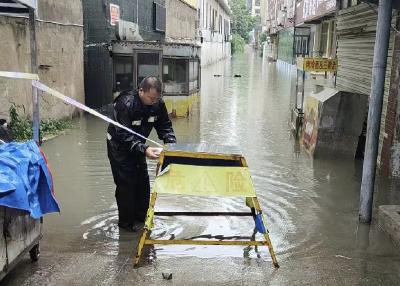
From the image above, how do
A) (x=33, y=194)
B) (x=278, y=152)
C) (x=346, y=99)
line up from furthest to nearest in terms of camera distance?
(x=278, y=152) → (x=346, y=99) → (x=33, y=194)

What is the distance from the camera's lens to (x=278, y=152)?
10234 millimetres

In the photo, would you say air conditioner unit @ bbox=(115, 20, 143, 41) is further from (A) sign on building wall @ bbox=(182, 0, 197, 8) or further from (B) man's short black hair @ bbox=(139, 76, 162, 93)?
(A) sign on building wall @ bbox=(182, 0, 197, 8)

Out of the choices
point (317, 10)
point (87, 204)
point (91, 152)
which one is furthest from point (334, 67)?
point (317, 10)

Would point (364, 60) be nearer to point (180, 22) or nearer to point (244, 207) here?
point (244, 207)

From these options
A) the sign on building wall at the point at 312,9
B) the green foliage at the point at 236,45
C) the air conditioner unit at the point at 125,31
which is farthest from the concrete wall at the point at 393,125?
the green foliage at the point at 236,45

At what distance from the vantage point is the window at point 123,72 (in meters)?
13.4

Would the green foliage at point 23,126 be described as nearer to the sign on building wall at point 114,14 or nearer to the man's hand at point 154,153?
the man's hand at point 154,153

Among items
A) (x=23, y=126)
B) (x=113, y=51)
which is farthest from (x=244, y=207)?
(x=113, y=51)

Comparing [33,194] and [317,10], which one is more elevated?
[317,10]

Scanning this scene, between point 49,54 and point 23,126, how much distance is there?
2695 mm

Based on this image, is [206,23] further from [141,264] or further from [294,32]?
[141,264]

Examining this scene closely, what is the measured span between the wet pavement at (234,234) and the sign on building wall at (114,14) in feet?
25.2

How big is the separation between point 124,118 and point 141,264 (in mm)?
1482

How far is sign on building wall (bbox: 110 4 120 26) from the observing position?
16.8 meters
